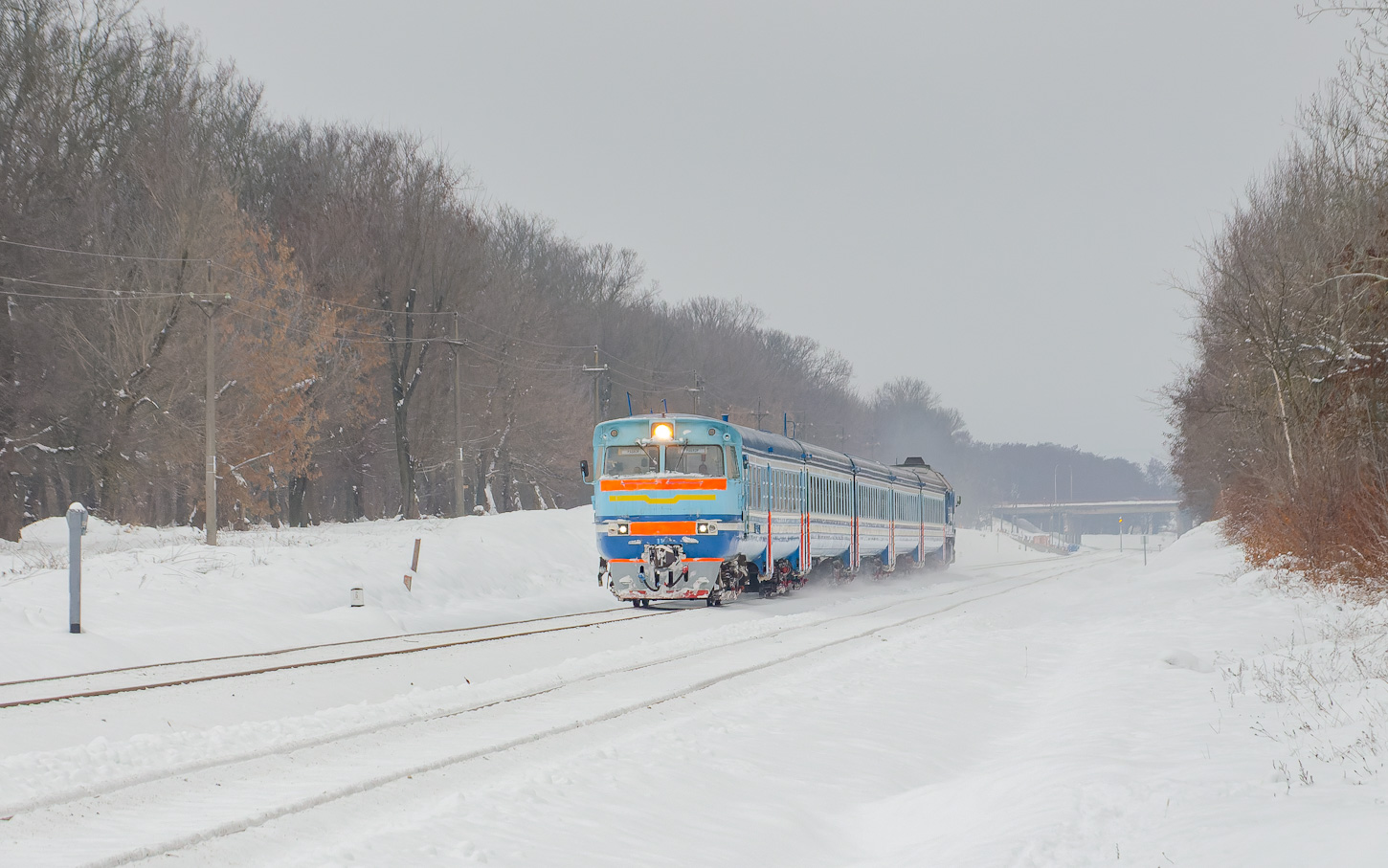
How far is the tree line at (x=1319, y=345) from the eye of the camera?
63.3ft

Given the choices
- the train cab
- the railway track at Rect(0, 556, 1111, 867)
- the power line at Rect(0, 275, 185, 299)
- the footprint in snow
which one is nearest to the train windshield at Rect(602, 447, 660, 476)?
the train cab

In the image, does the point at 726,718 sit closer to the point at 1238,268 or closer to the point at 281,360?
the point at 1238,268

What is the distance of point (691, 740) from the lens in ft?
32.6

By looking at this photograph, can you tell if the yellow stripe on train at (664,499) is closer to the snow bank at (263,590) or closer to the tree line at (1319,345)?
the snow bank at (263,590)

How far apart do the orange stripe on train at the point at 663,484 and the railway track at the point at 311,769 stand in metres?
8.71

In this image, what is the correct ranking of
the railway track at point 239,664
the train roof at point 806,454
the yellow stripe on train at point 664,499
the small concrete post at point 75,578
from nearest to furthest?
the railway track at point 239,664 < the small concrete post at point 75,578 < the yellow stripe on train at point 664,499 < the train roof at point 806,454

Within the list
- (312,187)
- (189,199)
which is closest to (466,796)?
(189,199)

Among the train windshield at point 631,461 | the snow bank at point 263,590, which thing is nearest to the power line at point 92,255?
the snow bank at point 263,590

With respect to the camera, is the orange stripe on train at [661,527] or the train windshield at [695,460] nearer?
the orange stripe on train at [661,527]

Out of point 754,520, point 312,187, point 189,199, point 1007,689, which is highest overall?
point 312,187

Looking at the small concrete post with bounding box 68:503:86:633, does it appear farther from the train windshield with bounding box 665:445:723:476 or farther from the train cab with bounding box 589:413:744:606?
the train windshield with bounding box 665:445:723:476

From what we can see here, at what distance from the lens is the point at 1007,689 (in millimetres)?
14141

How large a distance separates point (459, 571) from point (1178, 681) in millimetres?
16705

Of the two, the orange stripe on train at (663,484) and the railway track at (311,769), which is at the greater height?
the orange stripe on train at (663,484)
